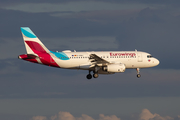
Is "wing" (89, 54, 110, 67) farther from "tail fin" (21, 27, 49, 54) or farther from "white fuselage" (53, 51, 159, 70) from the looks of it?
"tail fin" (21, 27, 49, 54)

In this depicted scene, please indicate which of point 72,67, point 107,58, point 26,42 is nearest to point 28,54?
point 26,42

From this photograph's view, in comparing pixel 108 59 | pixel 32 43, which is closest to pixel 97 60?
pixel 108 59

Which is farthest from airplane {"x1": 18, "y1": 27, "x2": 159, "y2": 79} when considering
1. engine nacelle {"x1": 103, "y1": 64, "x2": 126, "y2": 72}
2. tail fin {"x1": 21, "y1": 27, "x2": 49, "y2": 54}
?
engine nacelle {"x1": 103, "y1": 64, "x2": 126, "y2": 72}

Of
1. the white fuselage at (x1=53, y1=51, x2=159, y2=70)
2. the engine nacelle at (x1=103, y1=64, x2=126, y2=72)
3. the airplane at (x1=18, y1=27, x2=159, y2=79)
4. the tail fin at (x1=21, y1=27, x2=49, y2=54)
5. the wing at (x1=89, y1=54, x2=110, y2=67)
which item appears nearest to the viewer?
the wing at (x1=89, y1=54, x2=110, y2=67)

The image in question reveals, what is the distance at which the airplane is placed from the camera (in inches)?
4328

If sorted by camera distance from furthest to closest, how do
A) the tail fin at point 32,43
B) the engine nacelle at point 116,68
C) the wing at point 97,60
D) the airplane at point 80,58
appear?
the tail fin at point 32,43, the airplane at point 80,58, the engine nacelle at point 116,68, the wing at point 97,60

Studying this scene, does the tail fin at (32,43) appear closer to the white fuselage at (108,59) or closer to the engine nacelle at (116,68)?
the white fuselage at (108,59)

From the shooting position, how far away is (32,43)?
111562 millimetres

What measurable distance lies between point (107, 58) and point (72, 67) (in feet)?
27.6

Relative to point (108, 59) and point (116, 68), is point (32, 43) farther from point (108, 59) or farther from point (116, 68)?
point (116, 68)

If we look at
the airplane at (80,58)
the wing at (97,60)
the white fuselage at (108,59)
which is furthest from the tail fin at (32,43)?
the wing at (97,60)

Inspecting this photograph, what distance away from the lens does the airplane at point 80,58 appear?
110 meters


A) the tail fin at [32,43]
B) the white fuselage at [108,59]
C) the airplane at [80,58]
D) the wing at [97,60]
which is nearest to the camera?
the wing at [97,60]

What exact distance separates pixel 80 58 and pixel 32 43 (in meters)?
11.8
